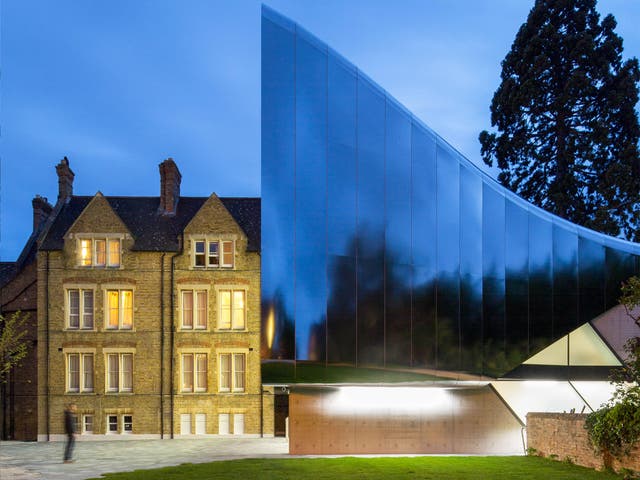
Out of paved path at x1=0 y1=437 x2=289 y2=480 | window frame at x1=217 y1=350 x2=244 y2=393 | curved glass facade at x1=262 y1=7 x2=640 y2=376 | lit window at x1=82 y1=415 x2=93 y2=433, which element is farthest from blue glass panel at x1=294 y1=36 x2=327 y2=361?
lit window at x1=82 y1=415 x2=93 y2=433

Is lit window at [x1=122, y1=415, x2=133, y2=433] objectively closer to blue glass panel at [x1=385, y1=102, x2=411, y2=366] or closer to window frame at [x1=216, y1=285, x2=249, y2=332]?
window frame at [x1=216, y1=285, x2=249, y2=332]

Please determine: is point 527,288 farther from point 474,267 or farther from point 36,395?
point 36,395

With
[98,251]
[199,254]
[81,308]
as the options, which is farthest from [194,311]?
[98,251]

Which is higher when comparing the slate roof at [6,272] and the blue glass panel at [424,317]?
the slate roof at [6,272]

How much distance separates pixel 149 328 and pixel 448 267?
17095mm

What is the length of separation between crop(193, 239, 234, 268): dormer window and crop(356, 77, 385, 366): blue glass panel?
482 inches

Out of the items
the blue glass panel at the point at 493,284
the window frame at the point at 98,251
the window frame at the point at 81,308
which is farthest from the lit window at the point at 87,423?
the blue glass panel at the point at 493,284

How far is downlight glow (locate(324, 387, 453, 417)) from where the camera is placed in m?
23.4

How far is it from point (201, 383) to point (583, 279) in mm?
19736

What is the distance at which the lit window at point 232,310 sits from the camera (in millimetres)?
33188

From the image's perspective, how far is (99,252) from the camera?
33406 mm

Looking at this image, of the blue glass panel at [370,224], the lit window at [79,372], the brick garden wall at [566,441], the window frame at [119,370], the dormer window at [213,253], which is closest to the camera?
the brick garden wall at [566,441]

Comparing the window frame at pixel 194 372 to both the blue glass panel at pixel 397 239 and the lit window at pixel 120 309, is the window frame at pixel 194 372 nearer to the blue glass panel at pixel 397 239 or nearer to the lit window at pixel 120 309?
the lit window at pixel 120 309

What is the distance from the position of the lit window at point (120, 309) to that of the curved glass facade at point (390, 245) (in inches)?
534
